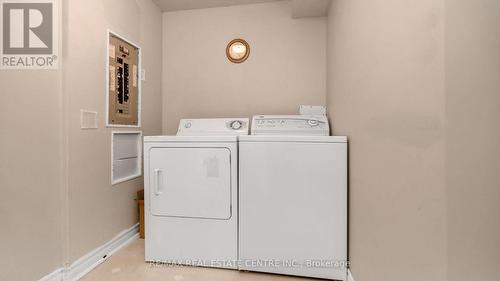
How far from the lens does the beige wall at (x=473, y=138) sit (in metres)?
0.55

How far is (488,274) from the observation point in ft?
1.84

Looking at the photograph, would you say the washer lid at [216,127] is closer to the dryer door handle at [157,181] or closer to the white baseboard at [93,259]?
the dryer door handle at [157,181]

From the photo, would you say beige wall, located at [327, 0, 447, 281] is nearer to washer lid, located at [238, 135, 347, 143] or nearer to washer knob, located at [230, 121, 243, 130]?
→ washer lid, located at [238, 135, 347, 143]

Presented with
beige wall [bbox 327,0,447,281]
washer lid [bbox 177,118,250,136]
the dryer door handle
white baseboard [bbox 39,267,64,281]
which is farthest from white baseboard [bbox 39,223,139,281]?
beige wall [bbox 327,0,447,281]

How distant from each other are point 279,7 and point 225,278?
2.58 metres

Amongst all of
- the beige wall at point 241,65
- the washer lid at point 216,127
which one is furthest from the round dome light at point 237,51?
the washer lid at point 216,127

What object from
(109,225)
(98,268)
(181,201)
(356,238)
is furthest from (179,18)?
(356,238)

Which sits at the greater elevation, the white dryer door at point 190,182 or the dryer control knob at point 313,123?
the dryer control knob at point 313,123

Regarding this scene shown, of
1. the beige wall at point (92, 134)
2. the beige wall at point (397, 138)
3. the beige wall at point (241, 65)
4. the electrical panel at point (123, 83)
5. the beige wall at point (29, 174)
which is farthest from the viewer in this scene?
the beige wall at point (241, 65)

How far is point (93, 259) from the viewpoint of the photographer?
177 centimetres

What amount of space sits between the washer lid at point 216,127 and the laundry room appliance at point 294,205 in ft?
1.58

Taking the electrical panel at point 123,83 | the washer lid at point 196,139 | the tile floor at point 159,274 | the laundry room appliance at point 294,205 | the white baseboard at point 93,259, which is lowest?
the tile floor at point 159,274

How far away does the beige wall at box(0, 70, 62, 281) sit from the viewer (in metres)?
1.32

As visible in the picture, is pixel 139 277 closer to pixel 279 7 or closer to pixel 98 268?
pixel 98 268
